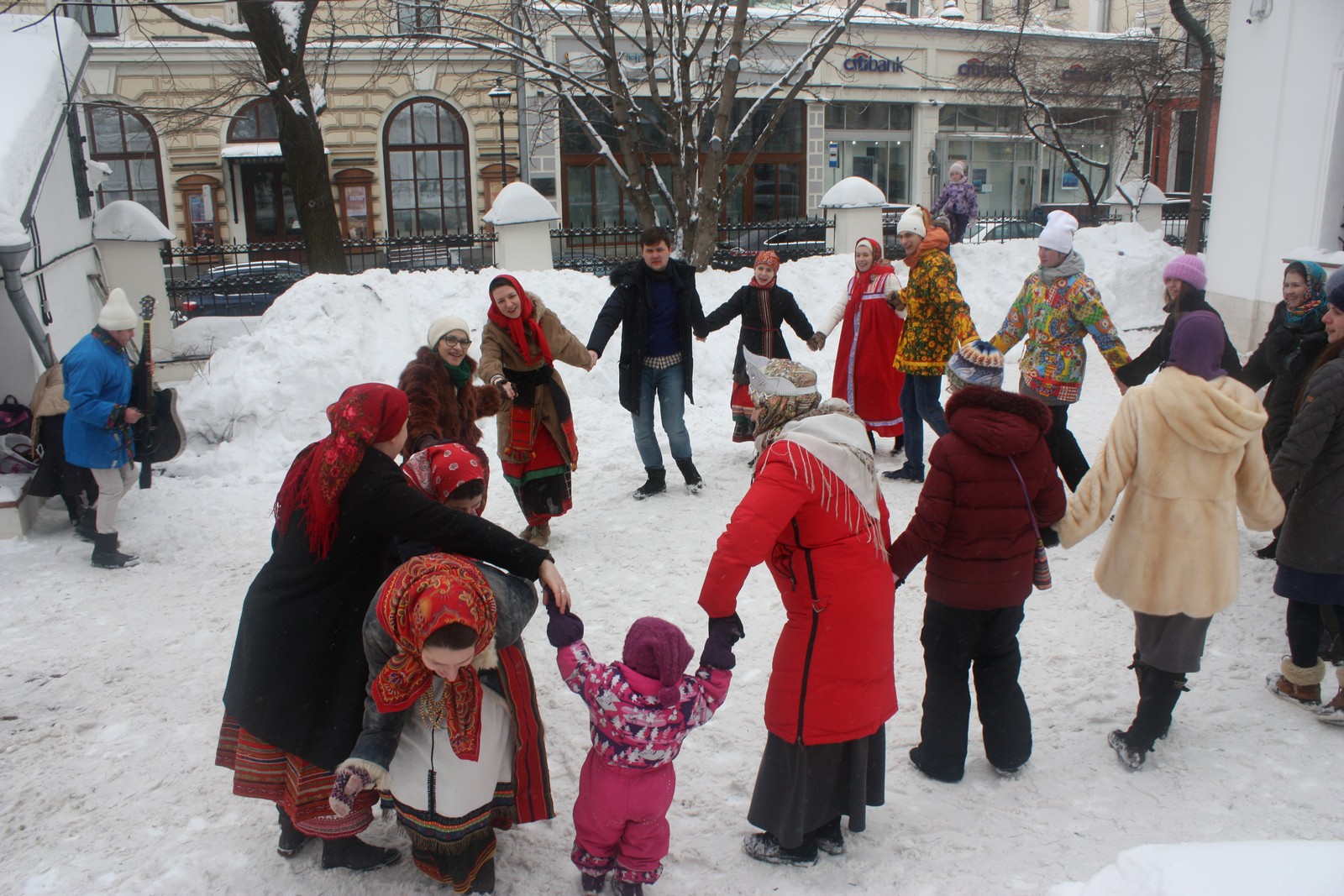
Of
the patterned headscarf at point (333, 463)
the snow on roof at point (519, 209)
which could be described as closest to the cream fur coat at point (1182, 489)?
the patterned headscarf at point (333, 463)

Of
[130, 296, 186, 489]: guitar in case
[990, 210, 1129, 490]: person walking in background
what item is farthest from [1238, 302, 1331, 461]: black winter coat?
[130, 296, 186, 489]: guitar in case

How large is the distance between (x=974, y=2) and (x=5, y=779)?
113 feet

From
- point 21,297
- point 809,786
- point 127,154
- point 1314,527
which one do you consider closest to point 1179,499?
point 1314,527

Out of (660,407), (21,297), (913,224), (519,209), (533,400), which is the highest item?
(519,209)

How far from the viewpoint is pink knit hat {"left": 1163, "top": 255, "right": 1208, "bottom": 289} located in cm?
487

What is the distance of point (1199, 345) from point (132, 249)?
11.2 meters

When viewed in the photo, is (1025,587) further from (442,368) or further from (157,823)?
(157,823)

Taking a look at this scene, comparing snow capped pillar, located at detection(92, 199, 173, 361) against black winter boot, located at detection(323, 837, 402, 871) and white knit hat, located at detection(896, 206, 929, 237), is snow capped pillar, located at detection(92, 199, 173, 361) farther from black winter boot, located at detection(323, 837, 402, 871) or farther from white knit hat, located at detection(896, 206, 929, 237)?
black winter boot, located at detection(323, 837, 402, 871)

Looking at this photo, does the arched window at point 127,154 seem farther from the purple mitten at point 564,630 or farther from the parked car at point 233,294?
the purple mitten at point 564,630

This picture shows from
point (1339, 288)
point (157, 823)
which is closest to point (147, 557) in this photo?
point (157, 823)

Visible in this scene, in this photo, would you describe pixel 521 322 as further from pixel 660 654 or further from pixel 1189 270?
pixel 1189 270

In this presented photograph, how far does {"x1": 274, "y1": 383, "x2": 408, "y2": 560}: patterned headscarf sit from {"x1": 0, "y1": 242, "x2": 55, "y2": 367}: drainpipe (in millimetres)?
5441

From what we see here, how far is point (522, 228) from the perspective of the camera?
1225 cm

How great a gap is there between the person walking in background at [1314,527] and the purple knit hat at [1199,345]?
567 mm
